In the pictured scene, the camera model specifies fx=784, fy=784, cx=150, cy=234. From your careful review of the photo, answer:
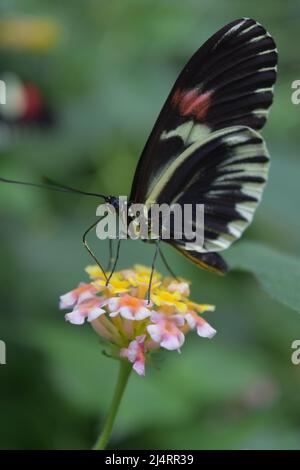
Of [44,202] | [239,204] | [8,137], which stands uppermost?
[239,204]

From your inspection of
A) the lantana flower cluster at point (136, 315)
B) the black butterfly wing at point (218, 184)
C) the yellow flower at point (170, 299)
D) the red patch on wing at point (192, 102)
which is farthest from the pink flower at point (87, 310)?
the red patch on wing at point (192, 102)

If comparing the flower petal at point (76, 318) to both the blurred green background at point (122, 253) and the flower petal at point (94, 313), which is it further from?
the blurred green background at point (122, 253)

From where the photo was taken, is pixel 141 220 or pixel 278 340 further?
pixel 278 340

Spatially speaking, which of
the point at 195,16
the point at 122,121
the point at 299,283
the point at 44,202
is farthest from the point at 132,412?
the point at 195,16

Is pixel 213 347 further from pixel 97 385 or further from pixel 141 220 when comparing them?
pixel 141 220

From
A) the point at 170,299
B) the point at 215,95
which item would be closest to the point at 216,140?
the point at 215,95

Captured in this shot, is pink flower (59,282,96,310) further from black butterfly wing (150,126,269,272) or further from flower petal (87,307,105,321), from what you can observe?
black butterfly wing (150,126,269,272)
